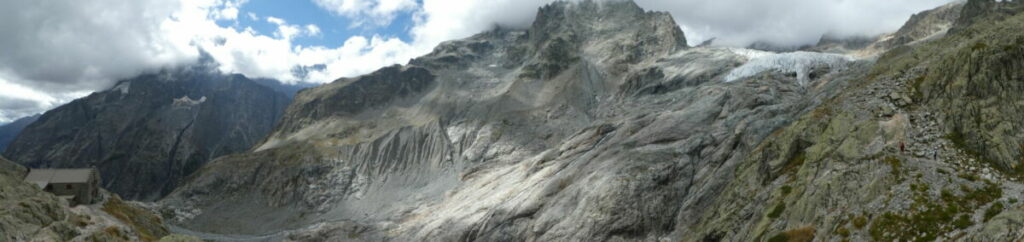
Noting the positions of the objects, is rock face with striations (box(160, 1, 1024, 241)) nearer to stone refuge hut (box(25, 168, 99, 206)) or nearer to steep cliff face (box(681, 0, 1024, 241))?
steep cliff face (box(681, 0, 1024, 241))

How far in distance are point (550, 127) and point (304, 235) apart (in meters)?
70.1

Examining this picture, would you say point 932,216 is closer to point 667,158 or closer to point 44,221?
point 667,158

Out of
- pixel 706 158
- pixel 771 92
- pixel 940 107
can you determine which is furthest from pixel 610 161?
pixel 940 107

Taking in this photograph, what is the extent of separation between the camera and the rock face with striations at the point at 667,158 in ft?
129

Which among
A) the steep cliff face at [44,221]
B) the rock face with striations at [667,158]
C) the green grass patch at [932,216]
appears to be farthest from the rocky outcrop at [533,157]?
the steep cliff face at [44,221]

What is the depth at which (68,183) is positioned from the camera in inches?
2948

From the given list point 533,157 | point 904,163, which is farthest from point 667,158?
point 533,157

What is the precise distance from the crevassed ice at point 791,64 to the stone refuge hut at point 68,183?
410 feet

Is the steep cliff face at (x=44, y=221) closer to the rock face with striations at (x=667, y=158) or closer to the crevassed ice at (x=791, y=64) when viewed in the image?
the rock face with striations at (x=667, y=158)

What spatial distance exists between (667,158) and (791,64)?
7463cm

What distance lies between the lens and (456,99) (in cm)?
18925

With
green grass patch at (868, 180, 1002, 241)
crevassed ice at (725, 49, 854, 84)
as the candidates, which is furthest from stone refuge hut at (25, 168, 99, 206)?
crevassed ice at (725, 49, 854, 84)

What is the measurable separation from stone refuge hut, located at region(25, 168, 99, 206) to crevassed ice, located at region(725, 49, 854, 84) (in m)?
125

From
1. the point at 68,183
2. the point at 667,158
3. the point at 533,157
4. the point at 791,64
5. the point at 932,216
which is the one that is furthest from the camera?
the point at 791,64
